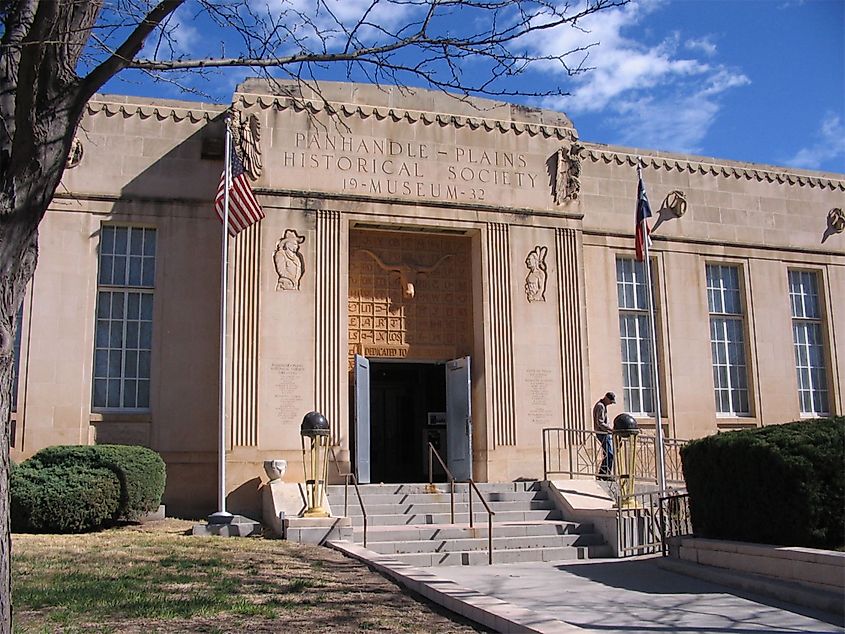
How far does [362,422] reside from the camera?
17141 mm

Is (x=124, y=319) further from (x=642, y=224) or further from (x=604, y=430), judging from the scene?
(x=642, y=224)

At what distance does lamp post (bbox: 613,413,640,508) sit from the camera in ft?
45.3

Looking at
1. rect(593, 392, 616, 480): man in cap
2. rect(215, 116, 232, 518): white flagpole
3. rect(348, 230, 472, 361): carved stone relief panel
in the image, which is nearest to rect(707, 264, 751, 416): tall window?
rect(593, 392, 616, 480): man in cap

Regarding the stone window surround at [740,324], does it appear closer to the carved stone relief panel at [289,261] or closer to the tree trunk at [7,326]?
the carved stone relief panel at [289,261]

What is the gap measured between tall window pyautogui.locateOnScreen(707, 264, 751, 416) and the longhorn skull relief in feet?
23.3

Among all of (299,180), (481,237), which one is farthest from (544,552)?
(299,180)

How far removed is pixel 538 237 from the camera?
60.3 ft

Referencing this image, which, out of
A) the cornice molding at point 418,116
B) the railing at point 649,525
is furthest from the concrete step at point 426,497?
the cornice molding at point 418,116

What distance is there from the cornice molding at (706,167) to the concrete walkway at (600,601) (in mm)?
10659

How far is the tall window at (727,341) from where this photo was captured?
20641mm

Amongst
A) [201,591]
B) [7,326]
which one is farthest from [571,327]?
[7,326]

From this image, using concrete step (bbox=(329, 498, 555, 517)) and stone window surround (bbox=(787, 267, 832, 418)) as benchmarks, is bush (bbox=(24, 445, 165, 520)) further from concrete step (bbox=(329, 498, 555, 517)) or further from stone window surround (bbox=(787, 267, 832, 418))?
stone window surround (bbox=(787, 267, 832, 418))

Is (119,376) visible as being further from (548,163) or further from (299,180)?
(548,163)

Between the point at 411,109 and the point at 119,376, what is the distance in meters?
7.72
